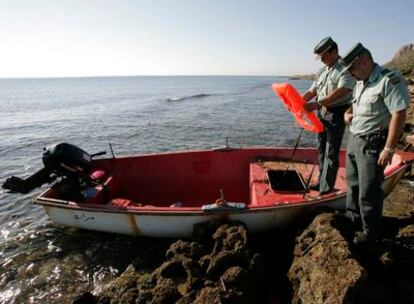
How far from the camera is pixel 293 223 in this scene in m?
5.43

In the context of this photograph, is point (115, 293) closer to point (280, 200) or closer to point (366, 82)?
point (280, 200)

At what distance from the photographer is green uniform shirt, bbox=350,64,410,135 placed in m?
3.26

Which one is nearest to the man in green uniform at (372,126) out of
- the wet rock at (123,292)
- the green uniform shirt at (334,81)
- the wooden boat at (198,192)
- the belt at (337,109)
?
the green uniform shirt at (334,81)

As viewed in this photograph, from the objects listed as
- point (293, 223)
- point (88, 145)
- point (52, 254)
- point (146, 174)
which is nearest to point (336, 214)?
point (293, 223)

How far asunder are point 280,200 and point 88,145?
1367cm

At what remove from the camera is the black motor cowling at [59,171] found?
629 cm

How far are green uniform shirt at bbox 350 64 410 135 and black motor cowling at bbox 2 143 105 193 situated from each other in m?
5.21

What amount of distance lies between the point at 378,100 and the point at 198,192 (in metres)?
5.23

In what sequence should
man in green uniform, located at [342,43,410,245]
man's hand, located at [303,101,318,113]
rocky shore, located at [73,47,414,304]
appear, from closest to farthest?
man in green uniform, located at [342,43,410,245], rocky shore, located at [73,47,414,304], man's hand, located at [303,101,318,113]

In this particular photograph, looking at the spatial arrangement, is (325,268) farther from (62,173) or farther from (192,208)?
(62,173)

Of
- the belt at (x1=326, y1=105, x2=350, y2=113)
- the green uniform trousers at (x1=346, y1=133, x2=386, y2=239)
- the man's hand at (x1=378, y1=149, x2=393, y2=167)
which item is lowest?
the green uniform trousers at (x1=346, y1=133, x2=386, y2=239)

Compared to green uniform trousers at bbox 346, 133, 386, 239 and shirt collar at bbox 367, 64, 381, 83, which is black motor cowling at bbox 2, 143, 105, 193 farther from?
shirt collar at bbox 367, 64, 381, 83

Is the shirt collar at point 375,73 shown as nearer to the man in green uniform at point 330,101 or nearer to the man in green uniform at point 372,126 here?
the man in green uniform at point 372,126

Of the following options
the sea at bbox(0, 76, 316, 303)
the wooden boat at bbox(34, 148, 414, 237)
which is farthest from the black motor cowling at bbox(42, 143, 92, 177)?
the sea at bbox(0, 76, 316, 303)
